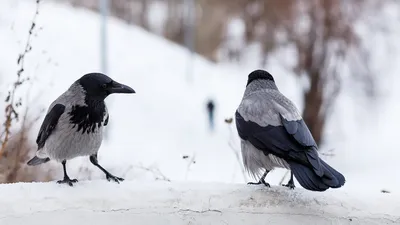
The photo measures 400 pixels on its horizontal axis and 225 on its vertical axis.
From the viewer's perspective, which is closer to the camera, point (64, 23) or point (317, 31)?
point (317, 31)

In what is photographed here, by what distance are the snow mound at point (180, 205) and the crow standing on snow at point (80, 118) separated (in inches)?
7.3

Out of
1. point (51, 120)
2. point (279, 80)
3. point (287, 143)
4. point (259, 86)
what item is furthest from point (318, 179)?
point (279, 80)

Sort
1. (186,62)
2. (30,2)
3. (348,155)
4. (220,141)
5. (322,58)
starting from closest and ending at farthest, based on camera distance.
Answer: (348,155) → (322,58) → (220,141) → (30,2) → (186,62)

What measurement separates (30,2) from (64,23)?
1.85 m

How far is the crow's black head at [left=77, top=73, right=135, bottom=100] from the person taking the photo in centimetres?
341

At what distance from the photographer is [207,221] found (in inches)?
132

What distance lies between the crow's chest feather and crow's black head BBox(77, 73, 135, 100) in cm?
6

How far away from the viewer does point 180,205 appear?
11.1 ft

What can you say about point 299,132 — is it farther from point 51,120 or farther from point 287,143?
point 51,120

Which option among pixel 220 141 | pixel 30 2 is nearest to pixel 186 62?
pixel 30 2

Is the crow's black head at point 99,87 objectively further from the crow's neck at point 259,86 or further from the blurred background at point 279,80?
the blurred background at point 279,80

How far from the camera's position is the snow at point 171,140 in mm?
3348

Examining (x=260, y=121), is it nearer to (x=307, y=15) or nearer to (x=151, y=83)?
(x=307, y=15)

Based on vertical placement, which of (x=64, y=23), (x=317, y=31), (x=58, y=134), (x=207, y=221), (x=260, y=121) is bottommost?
(x=207, y=221)
